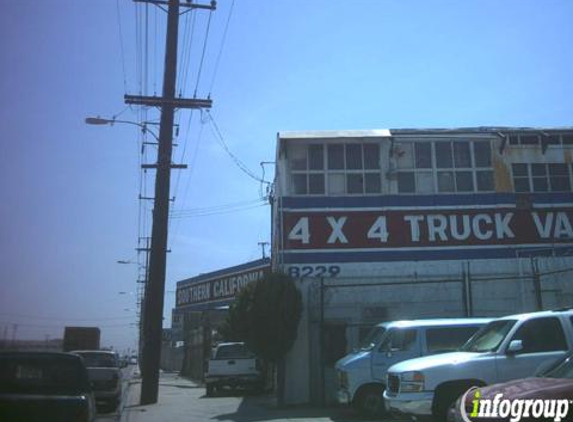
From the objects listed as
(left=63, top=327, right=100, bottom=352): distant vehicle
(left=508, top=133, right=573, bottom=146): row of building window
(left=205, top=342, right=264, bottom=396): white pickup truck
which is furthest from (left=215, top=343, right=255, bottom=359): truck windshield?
(left=63, top=327, right=100, bottom=352): distant vehicle

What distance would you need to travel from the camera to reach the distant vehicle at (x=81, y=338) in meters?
41.8

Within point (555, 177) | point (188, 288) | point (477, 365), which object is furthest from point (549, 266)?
point (188, 288)

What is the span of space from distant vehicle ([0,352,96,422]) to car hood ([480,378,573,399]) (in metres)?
5.18

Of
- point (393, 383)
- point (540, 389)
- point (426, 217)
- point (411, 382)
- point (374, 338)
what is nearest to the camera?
point (540, 389)

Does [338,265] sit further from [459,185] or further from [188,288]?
[188,288]

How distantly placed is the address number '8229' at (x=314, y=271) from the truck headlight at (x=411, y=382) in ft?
36.8

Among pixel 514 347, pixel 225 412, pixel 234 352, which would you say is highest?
pixel 234 352

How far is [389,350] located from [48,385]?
7531mm

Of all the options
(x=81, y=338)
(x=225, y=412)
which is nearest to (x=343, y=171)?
(x=225, y=412)

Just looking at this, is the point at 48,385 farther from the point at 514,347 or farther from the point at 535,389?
the point at 514,347

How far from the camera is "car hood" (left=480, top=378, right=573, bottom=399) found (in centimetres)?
639

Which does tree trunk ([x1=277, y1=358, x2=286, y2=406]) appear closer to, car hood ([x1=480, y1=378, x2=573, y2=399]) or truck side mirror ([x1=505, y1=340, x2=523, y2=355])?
truck side mirror ([x1=505, y1=340, x2=523, y2=355])

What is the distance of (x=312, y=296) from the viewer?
20.5 meters

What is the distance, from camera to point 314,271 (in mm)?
21984
